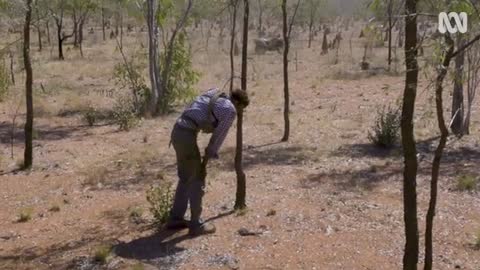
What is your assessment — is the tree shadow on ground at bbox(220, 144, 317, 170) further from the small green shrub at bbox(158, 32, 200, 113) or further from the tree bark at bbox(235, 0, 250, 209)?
the small green shrub at bbox(158, 32, 200, 113)

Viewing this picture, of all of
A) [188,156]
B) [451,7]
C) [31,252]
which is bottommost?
[31,252]

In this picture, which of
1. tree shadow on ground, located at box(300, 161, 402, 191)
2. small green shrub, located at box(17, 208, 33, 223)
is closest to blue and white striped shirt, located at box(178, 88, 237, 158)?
small green shrub, located at box(17, 208, 33, 223)

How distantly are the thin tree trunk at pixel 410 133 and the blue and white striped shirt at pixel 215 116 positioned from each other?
1.92m

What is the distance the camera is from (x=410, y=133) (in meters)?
4.37

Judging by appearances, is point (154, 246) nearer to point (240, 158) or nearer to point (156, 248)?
point (156, 248)

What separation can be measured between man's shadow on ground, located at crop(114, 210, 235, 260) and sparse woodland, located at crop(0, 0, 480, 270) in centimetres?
3

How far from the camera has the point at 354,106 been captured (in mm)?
15609

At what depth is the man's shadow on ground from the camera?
6055 mm

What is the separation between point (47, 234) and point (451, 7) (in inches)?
193

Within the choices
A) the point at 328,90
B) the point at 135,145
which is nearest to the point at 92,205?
the point at 135,145

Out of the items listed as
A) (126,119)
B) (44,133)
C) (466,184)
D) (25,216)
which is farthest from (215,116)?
(44,133)

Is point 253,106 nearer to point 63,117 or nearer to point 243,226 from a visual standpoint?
point 63,117

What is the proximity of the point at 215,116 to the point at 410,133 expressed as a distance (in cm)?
208

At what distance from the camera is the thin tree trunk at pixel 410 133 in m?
4.20
